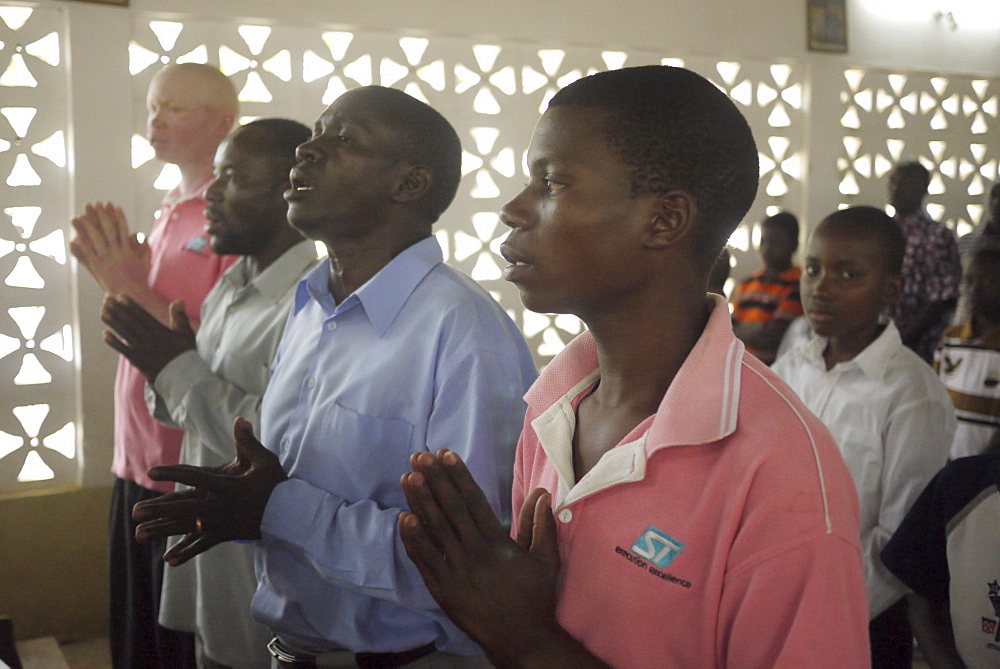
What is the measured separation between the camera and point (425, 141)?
5.74ft

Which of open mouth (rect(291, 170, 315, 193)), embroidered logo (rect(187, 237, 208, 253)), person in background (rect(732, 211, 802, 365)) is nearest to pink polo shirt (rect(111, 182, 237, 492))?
embroidered logo (rect(187, 237, 208, 253))

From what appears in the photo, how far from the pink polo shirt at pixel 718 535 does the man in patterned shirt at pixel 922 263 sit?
4098 millimetres

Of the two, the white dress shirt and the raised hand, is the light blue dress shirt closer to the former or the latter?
the white dress shirt

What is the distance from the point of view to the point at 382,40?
13.5 ft

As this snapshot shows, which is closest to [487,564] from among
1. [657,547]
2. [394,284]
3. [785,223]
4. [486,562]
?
[486,562]

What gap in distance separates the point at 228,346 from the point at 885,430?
1.58 meters

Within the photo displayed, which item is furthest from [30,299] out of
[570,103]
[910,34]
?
[910,34]

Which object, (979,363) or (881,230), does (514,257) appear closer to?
(881,230)

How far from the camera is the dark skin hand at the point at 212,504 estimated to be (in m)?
1.44

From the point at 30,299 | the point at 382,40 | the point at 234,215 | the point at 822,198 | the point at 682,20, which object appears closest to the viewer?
the point at 234,215

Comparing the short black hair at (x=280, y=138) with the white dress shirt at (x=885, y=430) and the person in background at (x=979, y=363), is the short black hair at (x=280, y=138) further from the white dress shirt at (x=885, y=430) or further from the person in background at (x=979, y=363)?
the person in background at (x=979, y=363)

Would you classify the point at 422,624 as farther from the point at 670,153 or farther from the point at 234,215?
Answer: the point at 234,215

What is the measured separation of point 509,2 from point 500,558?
383 cm

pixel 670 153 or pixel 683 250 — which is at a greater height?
pixel 670 153
